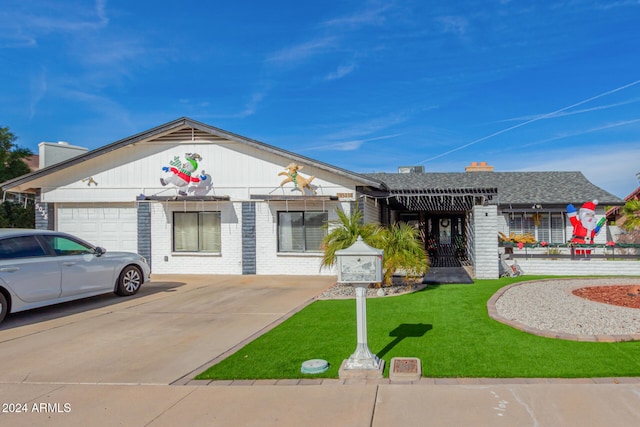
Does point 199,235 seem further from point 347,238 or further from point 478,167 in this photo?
point 478,167

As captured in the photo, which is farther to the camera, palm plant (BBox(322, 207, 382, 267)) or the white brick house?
the white brick house

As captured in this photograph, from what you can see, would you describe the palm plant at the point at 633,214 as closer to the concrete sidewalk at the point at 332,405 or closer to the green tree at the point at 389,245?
the green tree at the point at 389,245

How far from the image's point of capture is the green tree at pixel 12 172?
21406mm

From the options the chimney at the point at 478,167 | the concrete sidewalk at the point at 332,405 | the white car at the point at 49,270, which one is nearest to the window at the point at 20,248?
the white car at the point at 49,270

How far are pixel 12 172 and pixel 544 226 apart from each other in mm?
26997

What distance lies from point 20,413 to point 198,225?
11.3 meters

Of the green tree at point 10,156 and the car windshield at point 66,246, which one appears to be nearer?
the car windshield at point 66,246

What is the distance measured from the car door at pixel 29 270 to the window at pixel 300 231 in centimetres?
721

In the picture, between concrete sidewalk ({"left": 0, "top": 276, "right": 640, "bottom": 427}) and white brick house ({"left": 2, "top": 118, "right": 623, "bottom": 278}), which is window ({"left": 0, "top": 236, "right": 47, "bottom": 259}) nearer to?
concrete sidewalk ({"left": 0, "top": 276, "right": 640, "bottom": 427})

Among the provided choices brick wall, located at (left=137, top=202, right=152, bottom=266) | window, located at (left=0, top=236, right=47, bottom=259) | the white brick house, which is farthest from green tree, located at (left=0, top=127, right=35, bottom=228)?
window, located at (left=0, top=236, right=47, bottom=259)

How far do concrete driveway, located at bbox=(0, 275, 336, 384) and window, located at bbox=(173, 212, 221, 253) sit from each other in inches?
140

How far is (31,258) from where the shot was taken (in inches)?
325

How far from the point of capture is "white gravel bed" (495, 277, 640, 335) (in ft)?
20.9

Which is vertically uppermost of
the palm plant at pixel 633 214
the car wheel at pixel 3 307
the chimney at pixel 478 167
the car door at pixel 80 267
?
the chimney at pixel 478 167
